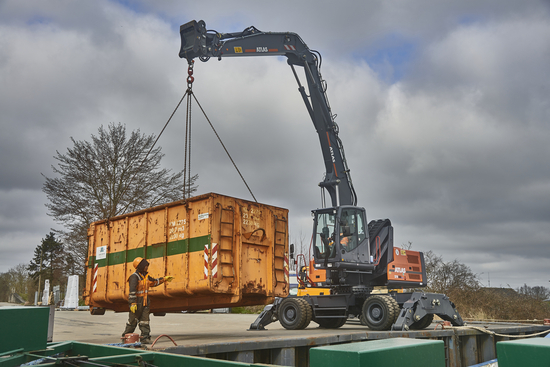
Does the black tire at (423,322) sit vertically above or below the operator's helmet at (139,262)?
below

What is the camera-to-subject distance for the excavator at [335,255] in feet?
39.1

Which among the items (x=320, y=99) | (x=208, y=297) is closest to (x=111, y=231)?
(x=208, y=297)

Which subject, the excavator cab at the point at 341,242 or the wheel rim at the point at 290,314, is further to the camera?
the excavator cab at the point at 341,242

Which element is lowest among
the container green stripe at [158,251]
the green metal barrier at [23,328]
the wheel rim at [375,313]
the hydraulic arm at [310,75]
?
the wheel rim at [375,313]

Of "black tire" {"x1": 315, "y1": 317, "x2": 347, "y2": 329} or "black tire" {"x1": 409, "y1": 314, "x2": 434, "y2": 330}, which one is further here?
"black tire" {"x1": 315, "y1": 317, "x2": 347, "y2": 329}

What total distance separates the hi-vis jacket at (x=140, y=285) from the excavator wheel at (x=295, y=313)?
467cm

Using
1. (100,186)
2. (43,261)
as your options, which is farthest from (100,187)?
(43,261)

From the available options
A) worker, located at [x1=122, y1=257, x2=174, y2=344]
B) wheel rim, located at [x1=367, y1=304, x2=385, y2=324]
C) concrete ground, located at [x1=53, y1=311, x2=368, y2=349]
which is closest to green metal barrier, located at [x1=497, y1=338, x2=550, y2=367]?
concrete ground, located at [x1=53, y1=311, x2=368, y2=349]

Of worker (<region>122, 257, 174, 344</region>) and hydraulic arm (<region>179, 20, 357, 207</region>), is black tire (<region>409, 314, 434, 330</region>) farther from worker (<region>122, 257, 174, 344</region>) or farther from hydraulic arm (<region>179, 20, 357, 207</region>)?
worker (<region>122, 257, 174, 344</region>)

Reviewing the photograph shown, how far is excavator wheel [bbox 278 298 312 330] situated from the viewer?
1234 cm

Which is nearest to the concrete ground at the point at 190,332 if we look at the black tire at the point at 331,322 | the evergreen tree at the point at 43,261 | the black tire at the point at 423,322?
the black tire at the point at 331,322

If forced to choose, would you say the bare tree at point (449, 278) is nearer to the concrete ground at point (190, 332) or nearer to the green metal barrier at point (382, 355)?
the concrete ground at point (190, 332)

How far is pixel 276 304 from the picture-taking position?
12.9 m

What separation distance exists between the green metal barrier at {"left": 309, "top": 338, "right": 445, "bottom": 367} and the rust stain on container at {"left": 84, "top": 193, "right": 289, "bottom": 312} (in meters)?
6.47
